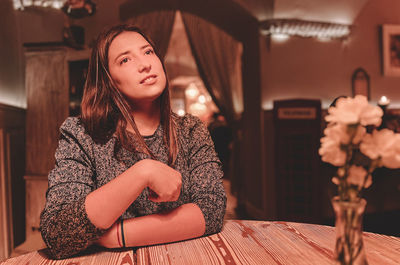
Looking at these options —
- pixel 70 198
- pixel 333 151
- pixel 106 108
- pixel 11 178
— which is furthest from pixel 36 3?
pixel 333 151

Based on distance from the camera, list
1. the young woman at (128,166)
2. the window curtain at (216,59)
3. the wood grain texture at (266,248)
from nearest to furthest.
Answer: the wood grain texture at (266,248), the young woman at (128,166), the window curtain at (216,59)

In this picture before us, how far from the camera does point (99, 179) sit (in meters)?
1.05

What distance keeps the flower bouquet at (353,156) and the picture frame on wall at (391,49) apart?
4.26 m

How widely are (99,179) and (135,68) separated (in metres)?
0.40

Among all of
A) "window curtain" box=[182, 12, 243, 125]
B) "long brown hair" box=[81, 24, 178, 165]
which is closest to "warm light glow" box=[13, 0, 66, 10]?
"window curtain" box=[182, 12, 243, 125]

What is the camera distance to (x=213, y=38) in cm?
398

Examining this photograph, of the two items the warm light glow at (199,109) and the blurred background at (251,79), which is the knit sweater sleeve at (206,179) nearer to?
the blurred background at (251,79)

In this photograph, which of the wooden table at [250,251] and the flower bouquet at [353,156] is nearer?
the flower bouquet at [353,156]

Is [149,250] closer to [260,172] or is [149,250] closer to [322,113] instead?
[260,172]

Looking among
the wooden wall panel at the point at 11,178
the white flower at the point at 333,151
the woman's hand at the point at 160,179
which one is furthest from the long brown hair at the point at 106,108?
the wooden wall panel at the point at 11,178

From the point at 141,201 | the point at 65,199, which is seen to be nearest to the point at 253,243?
the point at 141,201

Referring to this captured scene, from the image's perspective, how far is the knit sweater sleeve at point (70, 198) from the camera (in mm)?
794

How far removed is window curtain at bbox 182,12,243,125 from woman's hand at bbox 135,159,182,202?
3.20 m

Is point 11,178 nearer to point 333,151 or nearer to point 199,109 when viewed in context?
point 333,151
